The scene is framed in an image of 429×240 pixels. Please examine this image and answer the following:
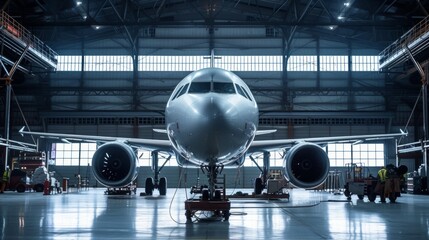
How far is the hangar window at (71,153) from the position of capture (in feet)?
139

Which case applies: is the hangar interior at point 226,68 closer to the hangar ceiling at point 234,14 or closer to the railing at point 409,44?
the hangar ceiling at point 234,14

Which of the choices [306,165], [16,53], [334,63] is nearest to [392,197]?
[306,165]

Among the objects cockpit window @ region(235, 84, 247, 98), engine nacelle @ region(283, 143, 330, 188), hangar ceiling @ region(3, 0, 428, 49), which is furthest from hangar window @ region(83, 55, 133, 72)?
cockpit window @ region(235, 84, 247, 98)

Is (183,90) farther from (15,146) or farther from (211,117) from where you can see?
(15,146)

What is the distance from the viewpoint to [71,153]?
42688 mm

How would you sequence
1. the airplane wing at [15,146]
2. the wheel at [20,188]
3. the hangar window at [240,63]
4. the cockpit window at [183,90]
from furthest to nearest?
the hangar window at [240,63] < the wheel at [20,188] < the airplane wing at [15,146] < the cockpit window at [183,90]

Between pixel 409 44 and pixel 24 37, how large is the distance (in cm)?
2601

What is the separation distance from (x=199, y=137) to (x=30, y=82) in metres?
37.6

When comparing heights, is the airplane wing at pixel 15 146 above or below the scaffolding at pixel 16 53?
A: below

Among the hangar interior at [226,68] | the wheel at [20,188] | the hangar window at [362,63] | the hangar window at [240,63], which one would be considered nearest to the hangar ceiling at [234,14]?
the hangar interior at [226,68]

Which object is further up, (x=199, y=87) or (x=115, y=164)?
(x=199, y=87)

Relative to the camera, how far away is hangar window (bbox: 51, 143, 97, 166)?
4231 centimetres

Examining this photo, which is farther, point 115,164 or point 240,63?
point 240,63

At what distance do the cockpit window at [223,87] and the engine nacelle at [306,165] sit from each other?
483 centimetres
